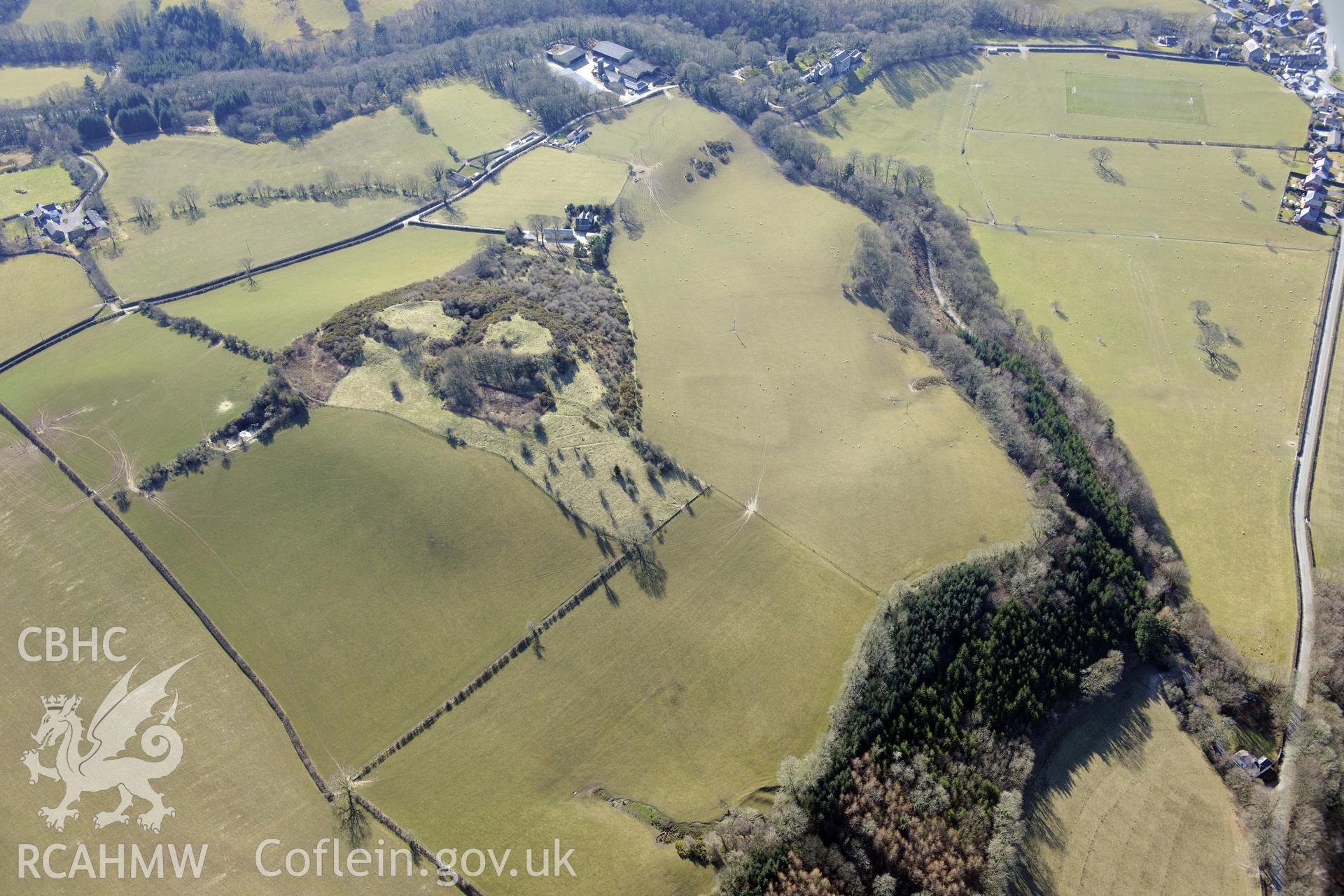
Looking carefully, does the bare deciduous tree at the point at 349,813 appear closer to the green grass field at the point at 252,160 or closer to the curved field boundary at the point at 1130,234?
the green grass field at the point at 252,160

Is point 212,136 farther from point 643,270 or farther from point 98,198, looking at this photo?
point 643,270

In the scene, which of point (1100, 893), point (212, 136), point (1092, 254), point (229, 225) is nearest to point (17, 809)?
point (1100, 893)

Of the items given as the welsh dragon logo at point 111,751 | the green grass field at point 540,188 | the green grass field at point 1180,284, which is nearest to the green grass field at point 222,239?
the green grass field at point 540,188

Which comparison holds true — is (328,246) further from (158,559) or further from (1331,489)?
(1331,489)

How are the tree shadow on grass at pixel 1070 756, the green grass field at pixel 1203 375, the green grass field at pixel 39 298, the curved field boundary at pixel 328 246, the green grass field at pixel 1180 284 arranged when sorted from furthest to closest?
the green grass field at pixel 39 298 → the curved field boundary at pixel 328 246 → the green grass field at pixel 1180 284 → the green grass field at pixel 1203 375 → the tree shadow on grass at pixel 1070 756

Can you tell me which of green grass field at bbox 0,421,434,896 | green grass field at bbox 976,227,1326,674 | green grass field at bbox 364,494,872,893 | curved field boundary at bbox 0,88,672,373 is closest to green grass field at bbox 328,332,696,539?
green grass field at bbox 364,494,872,893

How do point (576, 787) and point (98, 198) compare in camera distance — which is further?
point (98, 198)

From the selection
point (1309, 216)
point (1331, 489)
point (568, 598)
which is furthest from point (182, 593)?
point (1309, 216)
